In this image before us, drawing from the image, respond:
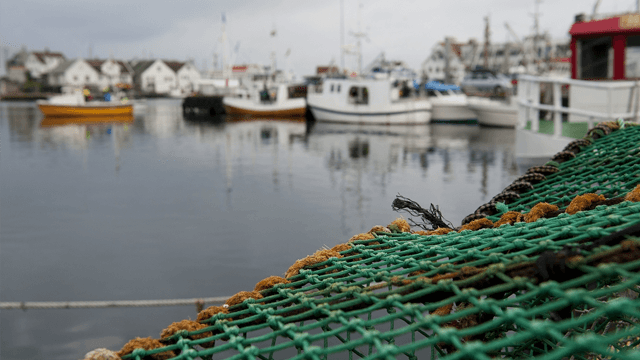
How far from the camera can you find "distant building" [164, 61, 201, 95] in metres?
101

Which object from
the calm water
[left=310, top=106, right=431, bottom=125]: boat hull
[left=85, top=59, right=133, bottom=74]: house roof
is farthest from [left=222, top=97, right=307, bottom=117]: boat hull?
[left=85, top=59, right=133, bottom=74]: house roof

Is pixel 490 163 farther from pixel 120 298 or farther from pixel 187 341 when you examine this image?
pixel 187 341

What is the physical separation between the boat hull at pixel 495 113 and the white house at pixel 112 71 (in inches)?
2851

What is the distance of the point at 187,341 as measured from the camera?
5.71 feet

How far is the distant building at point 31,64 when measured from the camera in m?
93.6

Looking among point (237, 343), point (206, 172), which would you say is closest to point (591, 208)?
point (237, 343)

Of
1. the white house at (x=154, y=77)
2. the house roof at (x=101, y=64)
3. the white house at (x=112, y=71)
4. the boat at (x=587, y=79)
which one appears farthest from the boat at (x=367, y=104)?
the white house at (x=154, y=77)

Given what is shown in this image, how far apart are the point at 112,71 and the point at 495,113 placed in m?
78.7

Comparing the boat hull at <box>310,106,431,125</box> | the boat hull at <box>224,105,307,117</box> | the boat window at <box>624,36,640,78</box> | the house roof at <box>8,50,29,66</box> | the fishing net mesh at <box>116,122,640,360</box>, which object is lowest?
the fishing net mesh at <box>116,122,640,360</box>

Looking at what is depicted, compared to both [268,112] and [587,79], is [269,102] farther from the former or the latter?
[587,79]

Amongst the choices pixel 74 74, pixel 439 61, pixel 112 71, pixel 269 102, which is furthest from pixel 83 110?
pixel 112 71

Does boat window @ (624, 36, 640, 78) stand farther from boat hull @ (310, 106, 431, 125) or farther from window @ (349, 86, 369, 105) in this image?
window @ (349, 86, 369, 105)

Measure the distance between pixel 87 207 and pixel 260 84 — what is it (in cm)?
3413

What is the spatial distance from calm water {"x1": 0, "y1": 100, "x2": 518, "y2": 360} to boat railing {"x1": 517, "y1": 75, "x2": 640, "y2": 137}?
2109 millimetres
